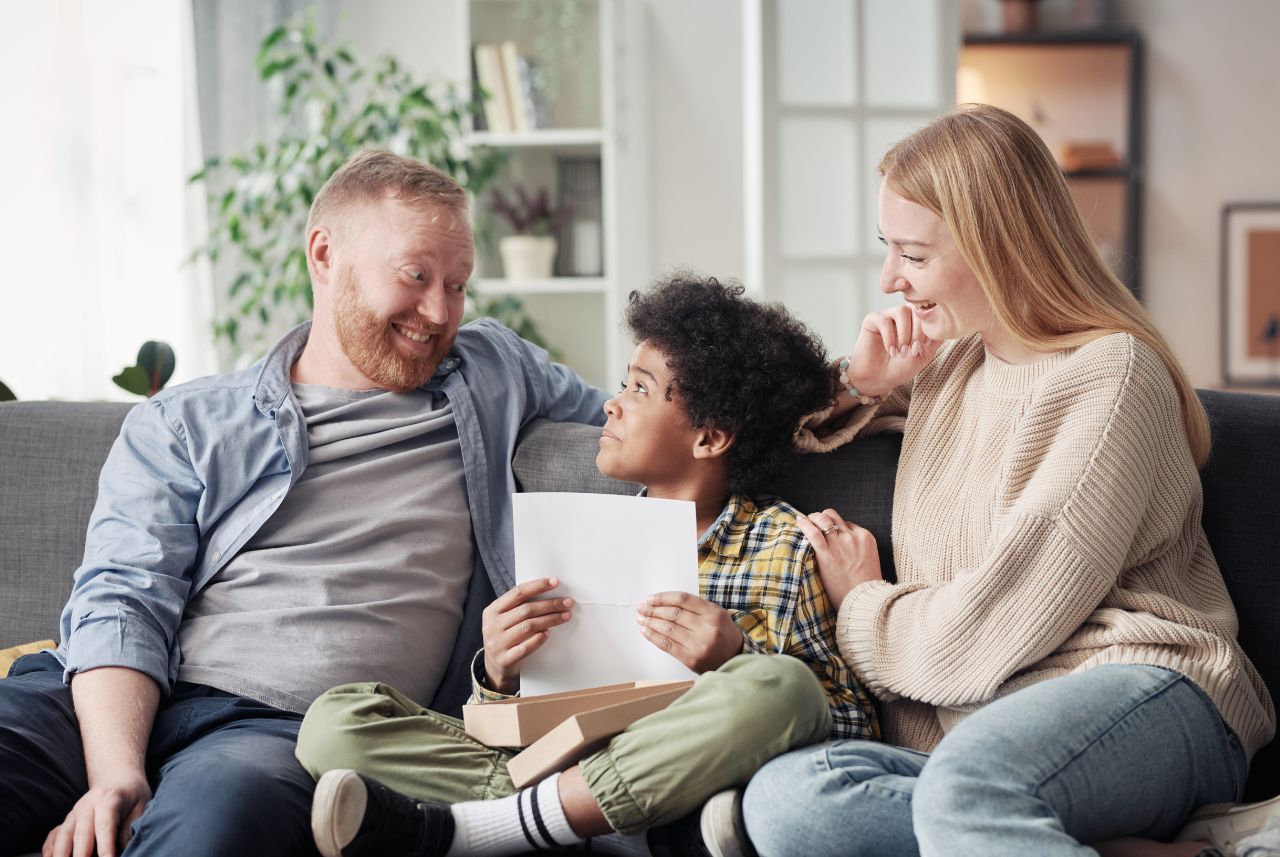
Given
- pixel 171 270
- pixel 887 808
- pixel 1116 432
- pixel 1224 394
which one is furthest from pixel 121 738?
pixel 171 270

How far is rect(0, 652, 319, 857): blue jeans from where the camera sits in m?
1.05

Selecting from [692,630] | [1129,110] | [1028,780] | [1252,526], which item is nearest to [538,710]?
[692,630]

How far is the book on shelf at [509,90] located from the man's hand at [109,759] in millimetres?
2524

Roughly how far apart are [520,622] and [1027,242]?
798 millimetres

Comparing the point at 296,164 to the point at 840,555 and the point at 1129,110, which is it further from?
the point at 1129,110

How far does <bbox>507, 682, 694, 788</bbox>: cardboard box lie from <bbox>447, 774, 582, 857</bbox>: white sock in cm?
2

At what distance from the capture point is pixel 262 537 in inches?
58.0

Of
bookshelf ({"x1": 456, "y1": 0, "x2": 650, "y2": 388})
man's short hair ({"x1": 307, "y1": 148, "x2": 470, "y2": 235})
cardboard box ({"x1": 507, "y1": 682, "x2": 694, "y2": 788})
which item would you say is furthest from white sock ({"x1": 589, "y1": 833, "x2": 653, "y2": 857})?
bookshelf ({"x1": 456, "y1": 0, "x2": 650, "y2": 388})

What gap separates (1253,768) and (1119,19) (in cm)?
360

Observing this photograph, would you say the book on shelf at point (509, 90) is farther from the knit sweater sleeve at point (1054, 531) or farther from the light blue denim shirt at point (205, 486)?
the knit sweater sleeve at point (1054, 531)

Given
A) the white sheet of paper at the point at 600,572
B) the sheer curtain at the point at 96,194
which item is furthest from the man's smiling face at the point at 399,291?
the sheer curtain at the point at 96,194

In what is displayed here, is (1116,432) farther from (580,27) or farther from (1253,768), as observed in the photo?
(580,27)

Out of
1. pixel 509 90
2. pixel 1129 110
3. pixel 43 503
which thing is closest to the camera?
pixel 43 503

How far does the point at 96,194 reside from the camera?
9.05 ft
